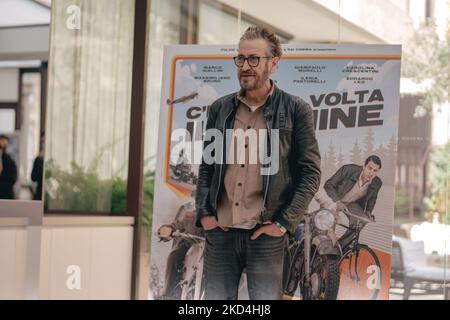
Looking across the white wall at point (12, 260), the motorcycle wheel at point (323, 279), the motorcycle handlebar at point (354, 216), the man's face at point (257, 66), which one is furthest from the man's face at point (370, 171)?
the white wall at point (12, 260)

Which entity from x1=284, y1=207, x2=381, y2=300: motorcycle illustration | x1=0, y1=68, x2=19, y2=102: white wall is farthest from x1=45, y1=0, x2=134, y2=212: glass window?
x1=284, y1=207, x2=381, y2=300: motorcycle illustration

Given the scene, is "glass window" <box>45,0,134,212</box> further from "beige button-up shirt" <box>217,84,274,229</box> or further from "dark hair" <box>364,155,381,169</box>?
"dark hair" <box>364,155,381,169</box>

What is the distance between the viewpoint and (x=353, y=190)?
4863 mm

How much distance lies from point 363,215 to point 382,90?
0.70m

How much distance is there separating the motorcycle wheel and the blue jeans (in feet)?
0.57

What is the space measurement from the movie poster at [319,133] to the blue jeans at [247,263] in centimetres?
13

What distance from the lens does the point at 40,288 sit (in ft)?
19.5

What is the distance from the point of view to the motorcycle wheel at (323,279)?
4.85 meters

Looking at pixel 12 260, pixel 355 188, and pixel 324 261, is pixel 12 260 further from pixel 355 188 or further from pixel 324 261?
pixel 355 188

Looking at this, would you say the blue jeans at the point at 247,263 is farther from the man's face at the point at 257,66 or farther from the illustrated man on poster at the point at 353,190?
the man's face at the point at 257,66

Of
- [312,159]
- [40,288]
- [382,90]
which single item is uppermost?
[382,90]

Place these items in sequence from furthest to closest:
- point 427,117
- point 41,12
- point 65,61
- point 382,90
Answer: point 65,61, point 427,117, point 41,12, point 382,90
